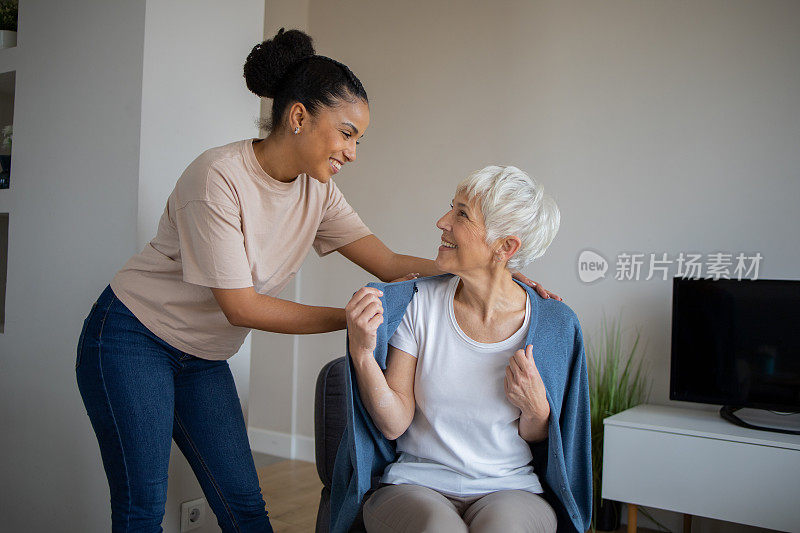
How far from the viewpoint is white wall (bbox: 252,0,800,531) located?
9.55ft

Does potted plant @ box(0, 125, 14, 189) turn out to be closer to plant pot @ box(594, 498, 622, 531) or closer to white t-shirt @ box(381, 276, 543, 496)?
white t-shirt @ box(381, 276, 543, 496)

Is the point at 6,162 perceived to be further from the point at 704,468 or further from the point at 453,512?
the point at 704,468

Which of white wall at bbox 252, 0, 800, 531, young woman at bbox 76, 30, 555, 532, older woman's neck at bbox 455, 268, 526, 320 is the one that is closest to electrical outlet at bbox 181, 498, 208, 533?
young woman at bbox 76, 30, 555, 532

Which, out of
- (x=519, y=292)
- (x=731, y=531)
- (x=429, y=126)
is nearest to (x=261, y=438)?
(x=429, y=126)

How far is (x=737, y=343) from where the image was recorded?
2.75m

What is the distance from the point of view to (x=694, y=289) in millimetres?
2848

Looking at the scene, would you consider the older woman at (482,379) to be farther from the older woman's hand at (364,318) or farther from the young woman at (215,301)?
the young woman at (215,301)

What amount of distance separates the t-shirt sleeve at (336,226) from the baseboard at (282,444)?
2409 mm

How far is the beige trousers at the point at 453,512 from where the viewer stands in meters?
1.33

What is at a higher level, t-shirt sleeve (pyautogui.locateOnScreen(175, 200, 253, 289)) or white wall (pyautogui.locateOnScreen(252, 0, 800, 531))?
white wall (pyautogui.locateOnScreen(252, 0, 800, 531))

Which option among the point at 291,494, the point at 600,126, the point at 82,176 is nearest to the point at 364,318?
the point at 82,176

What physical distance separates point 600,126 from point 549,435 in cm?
210

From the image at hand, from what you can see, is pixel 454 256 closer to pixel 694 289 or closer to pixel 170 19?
pixel 170 19

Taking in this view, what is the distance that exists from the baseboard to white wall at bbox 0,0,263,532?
6.28ft
